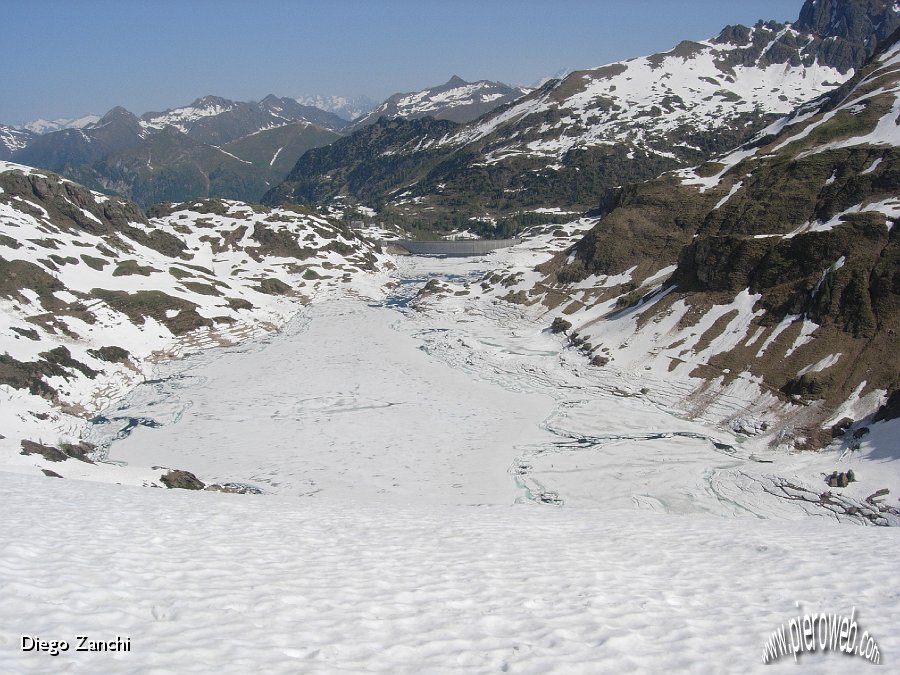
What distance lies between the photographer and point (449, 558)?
48.0ft

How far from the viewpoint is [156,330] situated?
7212 centimetres

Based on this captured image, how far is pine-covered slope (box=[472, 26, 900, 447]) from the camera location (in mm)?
44594

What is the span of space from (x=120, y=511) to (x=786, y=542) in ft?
67.2

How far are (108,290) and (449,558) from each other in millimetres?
78619

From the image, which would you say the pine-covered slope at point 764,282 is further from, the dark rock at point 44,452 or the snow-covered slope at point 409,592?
the dark rock at point 44,452

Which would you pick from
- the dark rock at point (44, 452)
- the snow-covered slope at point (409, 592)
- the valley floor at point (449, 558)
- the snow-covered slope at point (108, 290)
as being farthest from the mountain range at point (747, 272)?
the dark rock at point (44, 452)

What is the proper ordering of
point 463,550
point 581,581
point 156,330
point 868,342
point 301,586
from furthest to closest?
point 156,330
point 868,342
point 463,550
point 581,581
point 301,586

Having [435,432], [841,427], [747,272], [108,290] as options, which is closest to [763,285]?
[747,272]

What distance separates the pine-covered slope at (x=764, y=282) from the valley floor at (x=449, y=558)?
6.71 meters

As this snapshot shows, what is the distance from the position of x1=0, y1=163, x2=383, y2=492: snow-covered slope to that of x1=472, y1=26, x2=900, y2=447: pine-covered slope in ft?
148

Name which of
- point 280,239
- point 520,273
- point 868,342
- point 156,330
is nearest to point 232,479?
point 156,330

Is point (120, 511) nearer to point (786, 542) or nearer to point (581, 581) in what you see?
point (581, 581)

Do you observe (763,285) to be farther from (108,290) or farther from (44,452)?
(108,290)

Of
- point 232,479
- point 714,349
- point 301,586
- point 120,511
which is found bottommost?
point 232,479
